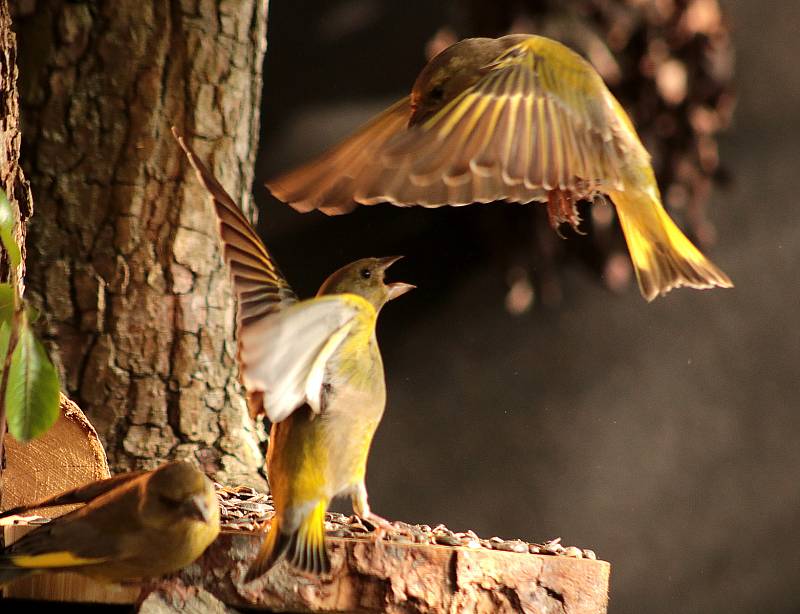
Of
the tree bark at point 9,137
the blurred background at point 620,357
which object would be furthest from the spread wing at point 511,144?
the blurred background at point 620,357

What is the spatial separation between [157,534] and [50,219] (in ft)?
2.80

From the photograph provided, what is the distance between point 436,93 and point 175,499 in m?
0.59

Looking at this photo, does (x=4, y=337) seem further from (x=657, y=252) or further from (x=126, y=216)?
(x=657, y=252)

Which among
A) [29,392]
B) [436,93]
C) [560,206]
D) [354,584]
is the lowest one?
[354,584]

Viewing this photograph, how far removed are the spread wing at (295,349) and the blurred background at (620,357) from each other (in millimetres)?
1296

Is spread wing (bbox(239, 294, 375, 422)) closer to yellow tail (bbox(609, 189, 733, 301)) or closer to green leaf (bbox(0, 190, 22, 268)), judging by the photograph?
green leaf (bbox(0, 190, 22, 268))

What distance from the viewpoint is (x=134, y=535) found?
1105 mm

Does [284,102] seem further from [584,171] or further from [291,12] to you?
[584,171]

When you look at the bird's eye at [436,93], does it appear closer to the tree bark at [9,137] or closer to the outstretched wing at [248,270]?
the outstretched wing at [248,270]

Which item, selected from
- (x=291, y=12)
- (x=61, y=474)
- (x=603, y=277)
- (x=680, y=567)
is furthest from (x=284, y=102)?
(x=680, y=567)

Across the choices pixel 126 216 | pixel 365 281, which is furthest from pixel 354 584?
pixel 126 216

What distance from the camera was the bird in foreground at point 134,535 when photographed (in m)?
1.09

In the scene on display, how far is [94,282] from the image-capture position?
5.89 ft

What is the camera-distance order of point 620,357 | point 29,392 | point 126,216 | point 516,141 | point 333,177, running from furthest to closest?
point 620,357
point 126,216
point 333,177
point 516,141
point 29,392
